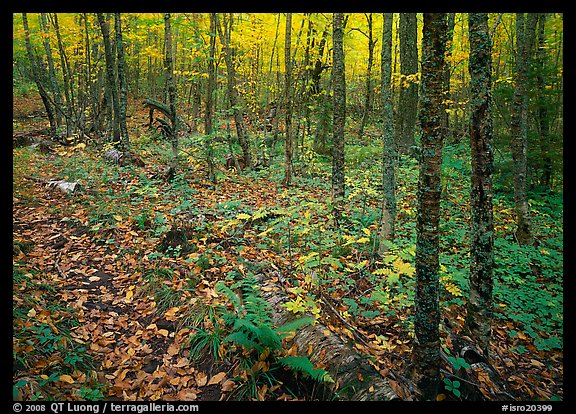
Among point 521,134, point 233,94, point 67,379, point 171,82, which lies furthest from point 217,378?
point 233,94

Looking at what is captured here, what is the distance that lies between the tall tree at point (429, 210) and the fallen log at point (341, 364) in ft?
1.82

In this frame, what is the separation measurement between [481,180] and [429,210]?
66.1 inches

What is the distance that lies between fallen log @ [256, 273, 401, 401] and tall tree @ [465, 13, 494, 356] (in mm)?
2100

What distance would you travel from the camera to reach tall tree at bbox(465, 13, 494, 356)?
4324 mm

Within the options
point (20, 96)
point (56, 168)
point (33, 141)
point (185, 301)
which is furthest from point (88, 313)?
point (20, 96)

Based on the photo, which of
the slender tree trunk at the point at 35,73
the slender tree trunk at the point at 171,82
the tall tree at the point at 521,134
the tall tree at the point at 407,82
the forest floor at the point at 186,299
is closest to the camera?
the forest floor at the point at 186,299

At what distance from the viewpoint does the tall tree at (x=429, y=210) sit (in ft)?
10.8

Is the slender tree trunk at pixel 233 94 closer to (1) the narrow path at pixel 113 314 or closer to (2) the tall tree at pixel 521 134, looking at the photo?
(1) the narrow path at pixel 113 314

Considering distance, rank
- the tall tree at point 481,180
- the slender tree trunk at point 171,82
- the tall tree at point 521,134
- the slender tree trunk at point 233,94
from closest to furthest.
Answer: the tall tree at point 481,180 < the tall tree at point 521,134 < the slender tree trunk at point 171,82 < the slender tree trunk at point 233,94

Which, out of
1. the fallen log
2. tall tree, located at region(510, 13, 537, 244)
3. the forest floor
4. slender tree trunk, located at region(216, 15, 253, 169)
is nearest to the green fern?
the fallen log

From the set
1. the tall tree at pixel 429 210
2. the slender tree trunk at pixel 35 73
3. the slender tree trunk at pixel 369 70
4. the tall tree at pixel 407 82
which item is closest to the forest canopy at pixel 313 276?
the tall tree at pixel 429 210

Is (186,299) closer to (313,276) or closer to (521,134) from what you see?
(313,276)

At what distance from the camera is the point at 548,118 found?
33.6 feet
